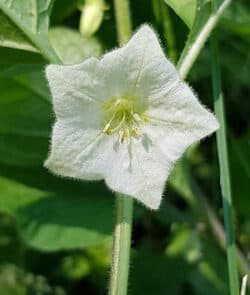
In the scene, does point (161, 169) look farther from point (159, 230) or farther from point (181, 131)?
point (159, 230)

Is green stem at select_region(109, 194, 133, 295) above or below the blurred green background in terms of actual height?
above

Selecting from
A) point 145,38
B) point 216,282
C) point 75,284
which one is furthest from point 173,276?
point 145,38

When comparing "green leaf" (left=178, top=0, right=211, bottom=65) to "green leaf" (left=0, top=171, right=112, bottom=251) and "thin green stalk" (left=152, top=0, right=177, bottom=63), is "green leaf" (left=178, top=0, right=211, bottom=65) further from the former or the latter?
"green leaf" (left=0, top=171, right=112, bottom=251)

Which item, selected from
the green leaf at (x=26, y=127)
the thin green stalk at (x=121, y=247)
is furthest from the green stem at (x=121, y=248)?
the green leaf at (x=26, y=127)

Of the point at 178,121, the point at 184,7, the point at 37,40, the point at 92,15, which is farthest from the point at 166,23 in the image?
the point at 178,121

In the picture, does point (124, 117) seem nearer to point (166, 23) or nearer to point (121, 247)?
point (121, 247)

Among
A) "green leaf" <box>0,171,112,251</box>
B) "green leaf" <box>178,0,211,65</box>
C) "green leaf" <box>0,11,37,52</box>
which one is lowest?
"green leaf" <box>0,171,112,251</box>

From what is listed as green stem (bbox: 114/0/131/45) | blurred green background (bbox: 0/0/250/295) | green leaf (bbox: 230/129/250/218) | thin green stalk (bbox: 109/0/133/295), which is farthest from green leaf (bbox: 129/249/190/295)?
thin green stalk (bbox: 109/0/133/295)

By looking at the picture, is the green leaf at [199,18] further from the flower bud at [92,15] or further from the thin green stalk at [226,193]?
the flower bud at [92,15]
